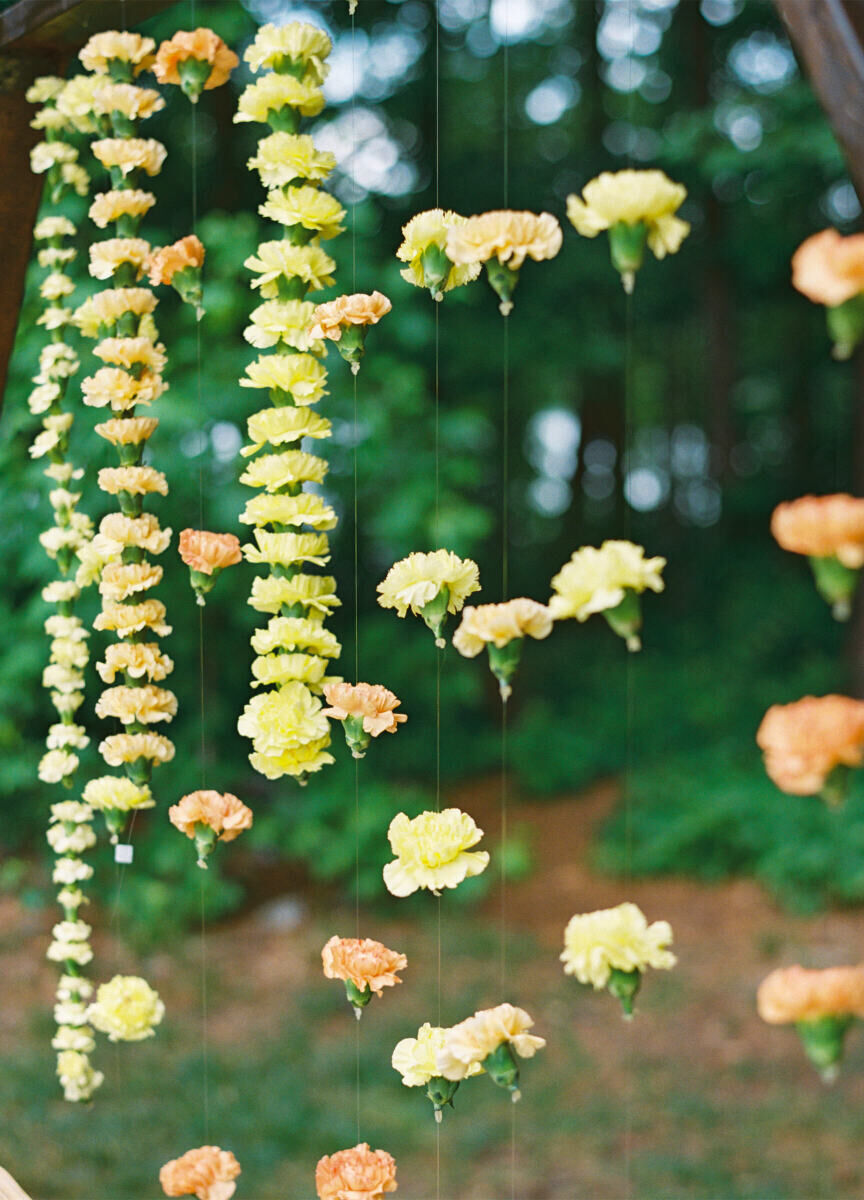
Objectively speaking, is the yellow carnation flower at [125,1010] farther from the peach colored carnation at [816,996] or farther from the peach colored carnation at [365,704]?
the peach colored carnation at [816,996]

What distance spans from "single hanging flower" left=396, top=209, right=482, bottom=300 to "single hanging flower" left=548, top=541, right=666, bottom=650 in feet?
1.14

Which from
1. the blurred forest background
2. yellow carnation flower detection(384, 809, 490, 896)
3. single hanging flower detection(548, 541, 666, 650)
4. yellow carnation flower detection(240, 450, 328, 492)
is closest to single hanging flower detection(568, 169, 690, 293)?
single hanging flower detection(548, 541, 666, 650)

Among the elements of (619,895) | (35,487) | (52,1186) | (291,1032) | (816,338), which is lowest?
(52,1186)

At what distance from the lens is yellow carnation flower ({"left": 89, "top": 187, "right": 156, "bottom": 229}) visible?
5.58ft

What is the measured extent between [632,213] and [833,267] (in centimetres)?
21

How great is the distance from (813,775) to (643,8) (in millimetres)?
3616

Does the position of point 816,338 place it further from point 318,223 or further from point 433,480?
point 318,223

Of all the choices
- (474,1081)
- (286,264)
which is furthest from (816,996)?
(474,1081)

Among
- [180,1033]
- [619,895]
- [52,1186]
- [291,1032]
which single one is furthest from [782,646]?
Answer: [52,1186]

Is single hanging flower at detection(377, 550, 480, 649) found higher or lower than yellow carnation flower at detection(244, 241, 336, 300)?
lower

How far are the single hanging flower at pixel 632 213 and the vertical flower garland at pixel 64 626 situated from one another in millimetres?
1011

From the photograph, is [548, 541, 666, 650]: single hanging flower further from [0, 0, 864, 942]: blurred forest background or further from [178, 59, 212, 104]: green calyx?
[0, 0, 864, 942]: blurred forest background

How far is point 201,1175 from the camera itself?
1.55 m

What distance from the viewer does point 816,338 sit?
3832 mm
